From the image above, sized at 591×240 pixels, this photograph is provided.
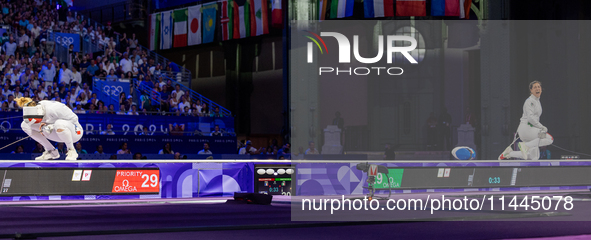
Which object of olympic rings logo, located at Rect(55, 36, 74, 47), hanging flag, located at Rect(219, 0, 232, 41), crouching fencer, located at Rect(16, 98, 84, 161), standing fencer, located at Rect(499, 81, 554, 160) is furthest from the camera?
hanging flag, located at Rect(219, 0, 232, 41)

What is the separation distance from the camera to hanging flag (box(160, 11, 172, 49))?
30875mm

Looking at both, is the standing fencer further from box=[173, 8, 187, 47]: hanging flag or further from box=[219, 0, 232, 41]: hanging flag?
box=[173, 8, 187, 47]: hanging flag

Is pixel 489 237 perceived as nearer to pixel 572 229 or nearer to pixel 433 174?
pixel 572 229

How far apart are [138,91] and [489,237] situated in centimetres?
1675

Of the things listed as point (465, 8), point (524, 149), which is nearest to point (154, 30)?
point (465, 8)

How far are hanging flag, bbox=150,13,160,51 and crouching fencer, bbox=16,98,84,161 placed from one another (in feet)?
71.9

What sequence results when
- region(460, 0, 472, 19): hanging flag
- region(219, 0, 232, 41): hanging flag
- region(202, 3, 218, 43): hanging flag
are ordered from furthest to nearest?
region(202, 3, 218, 43): hanging flag, region(219, 0, 232, 41): hanging flag, region(460, 0, 472, 19): hanging flag

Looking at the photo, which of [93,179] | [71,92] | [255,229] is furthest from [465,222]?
[71,92]

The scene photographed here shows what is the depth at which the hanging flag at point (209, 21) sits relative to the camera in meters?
29.4

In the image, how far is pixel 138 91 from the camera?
20812 mm

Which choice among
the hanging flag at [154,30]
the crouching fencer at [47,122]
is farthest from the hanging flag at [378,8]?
the crouching fencer at [47,122]

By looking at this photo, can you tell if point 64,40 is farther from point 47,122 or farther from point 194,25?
point 47,122

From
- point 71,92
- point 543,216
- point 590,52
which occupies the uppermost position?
point 590,52

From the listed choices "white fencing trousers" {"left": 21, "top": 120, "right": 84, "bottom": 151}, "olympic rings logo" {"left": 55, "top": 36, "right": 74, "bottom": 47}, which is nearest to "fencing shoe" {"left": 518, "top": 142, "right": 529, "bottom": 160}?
"white fencing trousers" {"left": 21, "top": 120, "right": 84, "bottom": 151}
